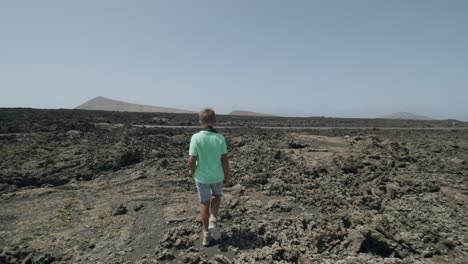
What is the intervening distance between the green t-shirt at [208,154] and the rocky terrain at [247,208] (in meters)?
1.17

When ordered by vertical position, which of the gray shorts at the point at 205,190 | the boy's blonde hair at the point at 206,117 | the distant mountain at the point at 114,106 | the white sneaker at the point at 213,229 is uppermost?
the distant mountain at the point at 114,106

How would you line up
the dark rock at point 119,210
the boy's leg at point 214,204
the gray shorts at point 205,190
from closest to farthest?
the gray shorts at point 205,190, the boy's leg at point 214,204, the dark rock at point 119,210

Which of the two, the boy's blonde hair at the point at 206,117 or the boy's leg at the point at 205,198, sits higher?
the boy's blonde hair at the point at 206,117

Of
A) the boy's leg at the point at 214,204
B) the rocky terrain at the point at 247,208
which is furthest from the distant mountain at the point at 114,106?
the boy's leg at the point at 214,204

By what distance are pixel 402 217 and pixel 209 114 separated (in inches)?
176

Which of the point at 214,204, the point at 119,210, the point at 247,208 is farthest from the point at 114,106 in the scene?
the point at 214,204

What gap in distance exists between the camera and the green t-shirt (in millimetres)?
5578

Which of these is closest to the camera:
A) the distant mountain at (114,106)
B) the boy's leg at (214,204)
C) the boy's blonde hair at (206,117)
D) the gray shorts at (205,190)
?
the boy's blonde hair at (206,117)

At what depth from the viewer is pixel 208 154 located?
561 cm

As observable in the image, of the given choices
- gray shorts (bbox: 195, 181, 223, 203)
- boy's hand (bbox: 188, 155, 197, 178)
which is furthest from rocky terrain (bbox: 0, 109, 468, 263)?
boy's hand (bbox: 188, 155, 197, 178)

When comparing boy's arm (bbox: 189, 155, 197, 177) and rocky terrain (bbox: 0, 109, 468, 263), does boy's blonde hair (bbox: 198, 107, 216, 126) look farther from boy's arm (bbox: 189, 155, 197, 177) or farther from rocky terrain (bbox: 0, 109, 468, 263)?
rocky terrain (bbox: 0, 109, 468, 263)

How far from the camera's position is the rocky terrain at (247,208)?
18.4 feet

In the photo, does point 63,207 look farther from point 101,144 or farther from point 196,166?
point 101,144

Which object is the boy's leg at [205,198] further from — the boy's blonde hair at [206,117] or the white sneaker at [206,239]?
the boy's blonde hair at [206,117]
